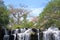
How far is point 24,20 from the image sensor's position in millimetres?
32281

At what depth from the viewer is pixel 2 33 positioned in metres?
19.3

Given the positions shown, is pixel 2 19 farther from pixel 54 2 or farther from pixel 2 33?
pixel 54 2

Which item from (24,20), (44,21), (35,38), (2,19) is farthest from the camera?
(24,20)

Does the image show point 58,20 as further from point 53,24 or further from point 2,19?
point 2,19

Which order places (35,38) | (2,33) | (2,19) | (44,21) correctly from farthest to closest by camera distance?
(44,21) < (2,19) < (2,33) < (35,38)

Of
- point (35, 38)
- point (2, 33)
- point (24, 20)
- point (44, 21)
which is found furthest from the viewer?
point (24, 20)

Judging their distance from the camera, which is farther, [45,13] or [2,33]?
[45,13]

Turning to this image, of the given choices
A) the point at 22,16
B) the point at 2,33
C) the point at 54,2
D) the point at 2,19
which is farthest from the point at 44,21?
the point at 22,16

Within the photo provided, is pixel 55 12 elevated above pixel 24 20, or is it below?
above

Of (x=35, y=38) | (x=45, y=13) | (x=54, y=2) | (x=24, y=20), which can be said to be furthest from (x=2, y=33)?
(x=24, y=20)

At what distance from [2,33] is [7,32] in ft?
4.00

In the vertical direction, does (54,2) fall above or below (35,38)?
above

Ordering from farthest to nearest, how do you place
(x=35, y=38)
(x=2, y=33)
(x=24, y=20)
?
(x=24, y=20) → (x=2, y=33) → (x=35, y=38)

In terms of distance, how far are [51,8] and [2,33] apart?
24.1ft
